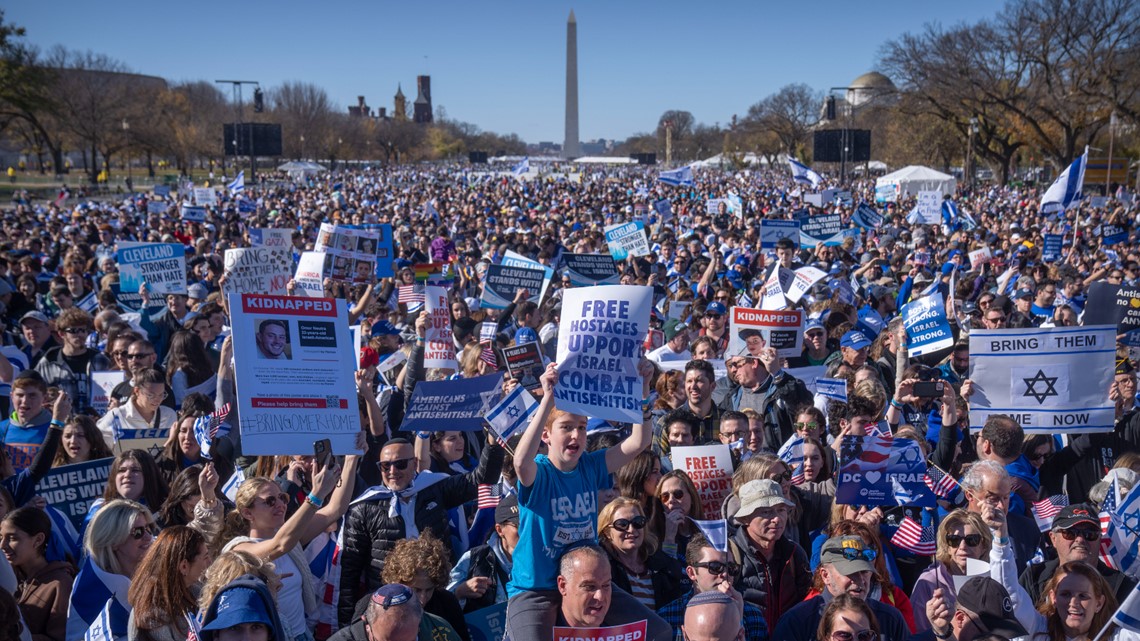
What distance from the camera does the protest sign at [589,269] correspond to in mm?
12500

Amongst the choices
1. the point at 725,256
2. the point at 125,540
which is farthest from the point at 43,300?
the point at 725,256

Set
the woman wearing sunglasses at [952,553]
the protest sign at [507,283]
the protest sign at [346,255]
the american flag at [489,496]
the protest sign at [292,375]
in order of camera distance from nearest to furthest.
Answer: the woman wearing sunglasses at [952,553], the protest sign at [292,375], the american flag at [489,496], the protest sign at [507,283], the protest sign at [346,255]

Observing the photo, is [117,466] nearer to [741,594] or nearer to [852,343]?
[741,594]

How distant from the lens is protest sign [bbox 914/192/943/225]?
22.3m

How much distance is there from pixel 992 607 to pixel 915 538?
3.30ft

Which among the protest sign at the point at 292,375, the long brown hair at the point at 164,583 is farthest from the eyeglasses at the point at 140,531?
the protest sign at the point at 292,375

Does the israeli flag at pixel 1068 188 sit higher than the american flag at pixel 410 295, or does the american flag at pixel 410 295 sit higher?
the israeli flag at pixel 1068 188

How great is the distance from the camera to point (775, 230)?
1700cm

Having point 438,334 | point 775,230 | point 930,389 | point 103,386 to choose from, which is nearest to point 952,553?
point 930,389

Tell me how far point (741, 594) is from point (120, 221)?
26.2 metres

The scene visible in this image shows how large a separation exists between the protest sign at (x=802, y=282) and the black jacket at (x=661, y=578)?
284 inches

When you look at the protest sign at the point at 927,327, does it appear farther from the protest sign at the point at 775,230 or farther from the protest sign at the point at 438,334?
the protest sign at the point at 775,230

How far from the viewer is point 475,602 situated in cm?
464

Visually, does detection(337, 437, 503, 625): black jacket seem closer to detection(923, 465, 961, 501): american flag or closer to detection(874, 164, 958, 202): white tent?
detection(923, 465, 961, 501): american flag
